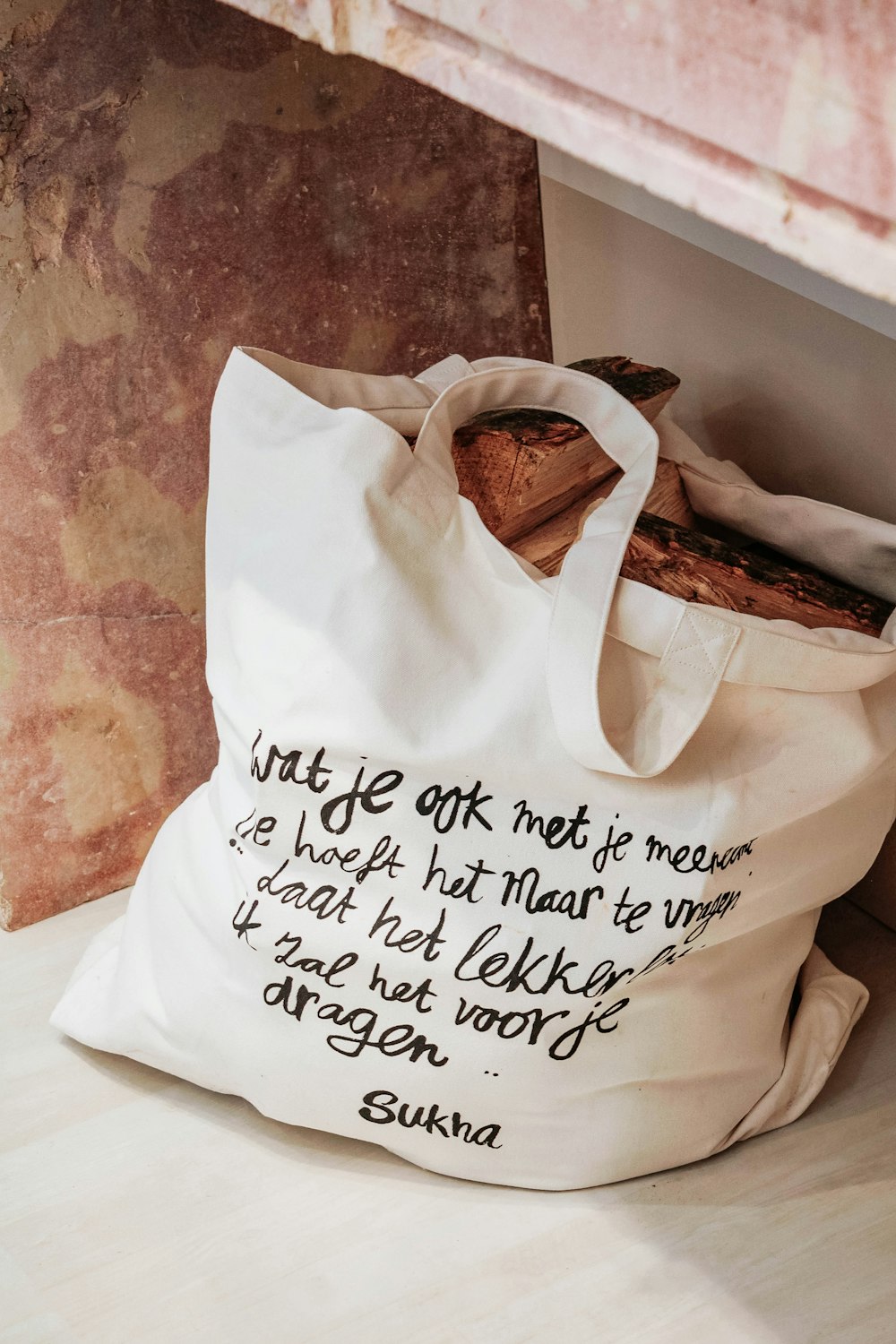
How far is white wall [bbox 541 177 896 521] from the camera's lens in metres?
1.04

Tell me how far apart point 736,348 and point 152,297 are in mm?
536

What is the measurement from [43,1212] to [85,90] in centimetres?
90

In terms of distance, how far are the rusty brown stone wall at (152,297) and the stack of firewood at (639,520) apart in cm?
27

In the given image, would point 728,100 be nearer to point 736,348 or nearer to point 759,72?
point 759,72

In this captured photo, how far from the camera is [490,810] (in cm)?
83

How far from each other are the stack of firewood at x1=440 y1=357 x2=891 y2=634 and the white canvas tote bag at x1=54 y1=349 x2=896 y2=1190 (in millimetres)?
62

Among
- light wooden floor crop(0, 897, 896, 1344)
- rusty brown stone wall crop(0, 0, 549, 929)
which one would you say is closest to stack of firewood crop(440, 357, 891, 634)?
rusty brown stone wall crop(0, 0, 549, 929)

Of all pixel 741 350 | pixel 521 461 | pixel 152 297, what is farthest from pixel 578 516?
pixel 152 297

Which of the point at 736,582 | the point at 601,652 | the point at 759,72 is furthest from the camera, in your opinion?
the point at 736,582

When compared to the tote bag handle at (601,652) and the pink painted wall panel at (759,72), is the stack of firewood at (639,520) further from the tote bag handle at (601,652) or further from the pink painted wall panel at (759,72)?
the pink painted wall panel at (759,72)

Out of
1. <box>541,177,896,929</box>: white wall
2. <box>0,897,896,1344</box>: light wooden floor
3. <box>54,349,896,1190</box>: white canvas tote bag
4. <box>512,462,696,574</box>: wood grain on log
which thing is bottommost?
<box>0,897,896,1344</box>: light wooden floor

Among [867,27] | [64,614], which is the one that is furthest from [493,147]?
[867,27]

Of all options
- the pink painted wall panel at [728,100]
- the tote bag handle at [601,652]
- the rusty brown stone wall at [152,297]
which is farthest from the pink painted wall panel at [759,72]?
the rusty brown stone wall at [152,297]

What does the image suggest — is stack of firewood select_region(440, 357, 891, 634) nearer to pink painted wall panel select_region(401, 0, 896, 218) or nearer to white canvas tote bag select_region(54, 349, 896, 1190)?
white canvas tote bag select_region(54, 349, 896, 1190)
